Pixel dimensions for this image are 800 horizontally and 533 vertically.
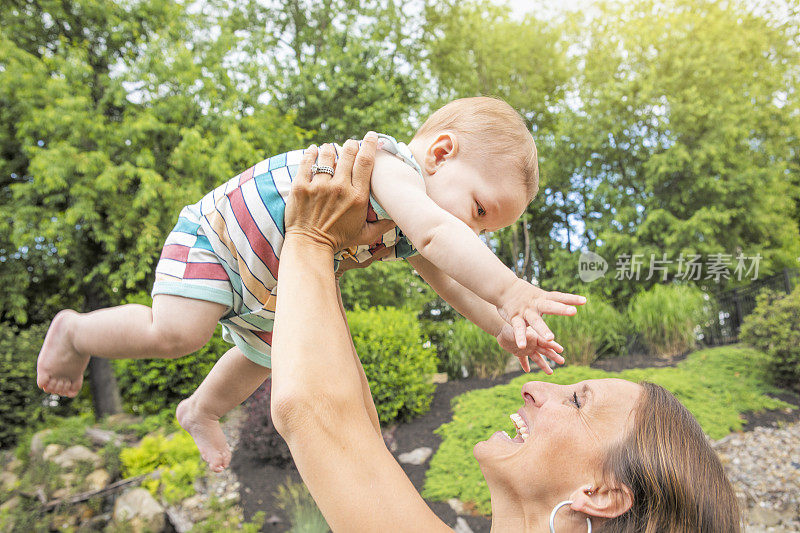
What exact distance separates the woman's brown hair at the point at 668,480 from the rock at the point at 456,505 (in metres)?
3.33

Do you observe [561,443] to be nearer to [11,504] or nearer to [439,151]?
[439,151]

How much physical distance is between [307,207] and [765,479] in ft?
16.3

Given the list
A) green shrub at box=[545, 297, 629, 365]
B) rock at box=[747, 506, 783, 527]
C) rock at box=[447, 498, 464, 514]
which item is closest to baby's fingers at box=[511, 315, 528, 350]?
rock at box=[447, 498, 464, 514]

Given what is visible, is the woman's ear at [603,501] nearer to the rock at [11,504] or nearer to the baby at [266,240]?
the baby at [266,240]

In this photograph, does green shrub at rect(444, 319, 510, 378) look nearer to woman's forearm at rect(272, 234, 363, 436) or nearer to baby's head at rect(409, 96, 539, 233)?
baby's head at rect(409, 96, 539, 233)

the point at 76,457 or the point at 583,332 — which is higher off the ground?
the point at 583,332

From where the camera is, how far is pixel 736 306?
10781mm

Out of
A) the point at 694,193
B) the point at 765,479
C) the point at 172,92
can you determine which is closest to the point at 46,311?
the point at 172,92

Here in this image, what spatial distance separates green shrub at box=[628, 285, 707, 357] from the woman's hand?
856 centimetres

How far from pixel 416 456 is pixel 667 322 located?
551 cm

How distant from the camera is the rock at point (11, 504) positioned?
478 cm

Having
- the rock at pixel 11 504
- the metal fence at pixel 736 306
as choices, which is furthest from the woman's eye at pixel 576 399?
the metal fence at pixel 736 306

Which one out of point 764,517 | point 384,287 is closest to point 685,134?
point 384,287

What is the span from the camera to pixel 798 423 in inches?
214
